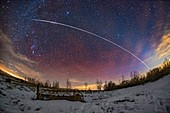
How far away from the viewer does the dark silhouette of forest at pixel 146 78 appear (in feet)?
39.3

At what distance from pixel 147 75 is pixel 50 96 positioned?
6.14 m

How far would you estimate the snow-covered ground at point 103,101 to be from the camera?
9.27m

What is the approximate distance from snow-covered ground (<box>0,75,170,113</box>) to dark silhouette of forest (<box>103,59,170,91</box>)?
27cm

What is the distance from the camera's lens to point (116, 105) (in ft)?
33.3

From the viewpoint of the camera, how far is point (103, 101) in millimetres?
11172

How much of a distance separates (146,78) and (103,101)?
3351mm

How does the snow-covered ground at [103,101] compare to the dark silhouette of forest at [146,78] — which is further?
the dark silhouette of forest at [146,78]

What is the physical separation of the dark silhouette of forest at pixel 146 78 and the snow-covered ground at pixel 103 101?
0.27 metres

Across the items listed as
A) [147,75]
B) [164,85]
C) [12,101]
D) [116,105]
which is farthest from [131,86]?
[12,101]

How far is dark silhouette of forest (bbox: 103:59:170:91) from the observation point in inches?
472

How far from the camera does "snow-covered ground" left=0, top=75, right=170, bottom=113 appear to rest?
9273mm

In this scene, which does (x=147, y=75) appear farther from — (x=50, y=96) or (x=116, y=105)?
(x=50, y=96)

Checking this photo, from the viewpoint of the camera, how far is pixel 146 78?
12500 millimetres

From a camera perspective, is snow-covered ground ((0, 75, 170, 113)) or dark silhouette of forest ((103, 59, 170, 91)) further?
dark silhouette of forest ((103, 59, 170, 91))
